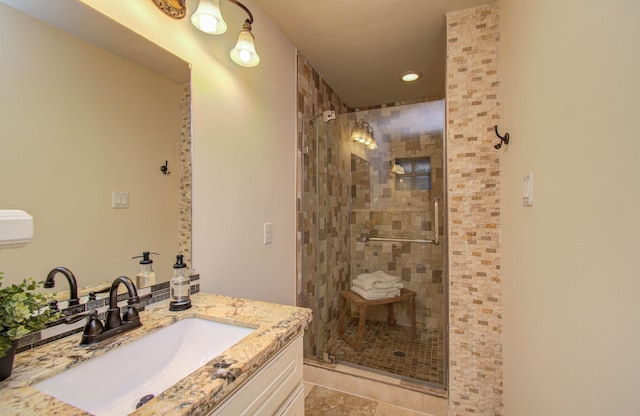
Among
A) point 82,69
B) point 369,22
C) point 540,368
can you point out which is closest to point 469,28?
point 369,22

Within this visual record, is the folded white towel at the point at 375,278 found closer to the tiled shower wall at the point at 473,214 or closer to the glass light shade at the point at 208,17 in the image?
the tiled shower wall at the point at 473,214

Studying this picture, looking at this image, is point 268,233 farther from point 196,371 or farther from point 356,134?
point 356,134

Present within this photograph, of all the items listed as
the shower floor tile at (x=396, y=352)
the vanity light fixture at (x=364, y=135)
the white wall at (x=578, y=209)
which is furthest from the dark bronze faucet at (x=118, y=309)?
the vanity light fixture at (x=364, y=135)

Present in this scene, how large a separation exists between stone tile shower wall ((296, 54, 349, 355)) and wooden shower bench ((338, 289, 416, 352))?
0.32 feet

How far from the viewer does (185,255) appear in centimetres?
114

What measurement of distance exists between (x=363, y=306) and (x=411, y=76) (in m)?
2.00

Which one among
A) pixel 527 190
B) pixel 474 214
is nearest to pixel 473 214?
pixel 474 214

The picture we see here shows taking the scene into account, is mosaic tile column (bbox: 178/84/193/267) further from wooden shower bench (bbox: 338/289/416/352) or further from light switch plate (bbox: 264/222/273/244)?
wooden shower bench (bbox: 338/289/416/352)

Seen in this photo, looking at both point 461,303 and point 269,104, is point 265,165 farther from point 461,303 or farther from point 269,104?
point 461,303

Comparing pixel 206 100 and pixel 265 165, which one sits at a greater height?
pixel 206 100

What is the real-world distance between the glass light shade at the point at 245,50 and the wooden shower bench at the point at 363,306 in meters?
1.91

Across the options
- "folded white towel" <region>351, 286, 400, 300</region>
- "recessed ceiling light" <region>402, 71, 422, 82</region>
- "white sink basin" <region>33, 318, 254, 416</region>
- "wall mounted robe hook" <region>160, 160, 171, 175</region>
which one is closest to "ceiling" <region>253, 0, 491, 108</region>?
"recessed ceiling light" <region>402, 71, 422, 82</region>

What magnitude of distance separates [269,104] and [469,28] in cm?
124

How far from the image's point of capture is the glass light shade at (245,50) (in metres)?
1.23
